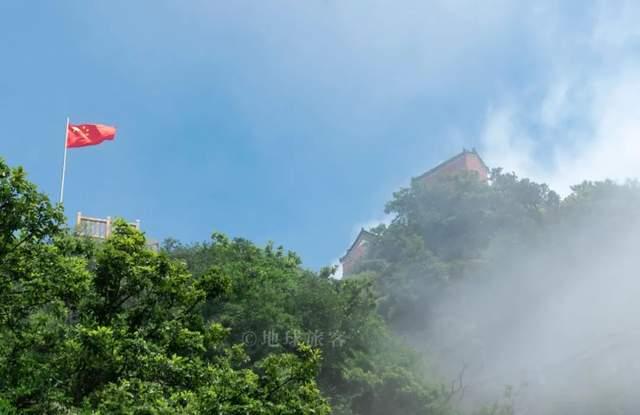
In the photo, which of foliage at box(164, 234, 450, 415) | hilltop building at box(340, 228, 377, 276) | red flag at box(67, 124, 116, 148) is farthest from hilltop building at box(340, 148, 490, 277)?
red flag at box(67, 124, 116, 148)

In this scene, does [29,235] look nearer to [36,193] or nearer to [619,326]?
[36,193]

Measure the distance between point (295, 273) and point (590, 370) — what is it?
13.1 m

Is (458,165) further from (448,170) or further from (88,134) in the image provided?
(88,134)

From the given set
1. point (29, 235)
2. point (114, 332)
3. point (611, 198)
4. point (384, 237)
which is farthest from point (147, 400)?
point (611, 198)

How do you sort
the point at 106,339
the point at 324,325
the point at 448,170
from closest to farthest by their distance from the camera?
the point at 106,339 < the point at 324,325 < the point at 448,170

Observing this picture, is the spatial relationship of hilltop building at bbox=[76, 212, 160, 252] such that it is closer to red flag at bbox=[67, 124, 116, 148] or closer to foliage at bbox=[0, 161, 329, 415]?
red flag at bbox=[67, 124, 116, 148]

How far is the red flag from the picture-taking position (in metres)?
22.3

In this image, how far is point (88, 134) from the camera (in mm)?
22469

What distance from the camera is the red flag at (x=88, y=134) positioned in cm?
2233

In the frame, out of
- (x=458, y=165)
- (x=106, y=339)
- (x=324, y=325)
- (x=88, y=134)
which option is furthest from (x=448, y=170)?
(x=106, y=339)

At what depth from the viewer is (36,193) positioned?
30.9 ft

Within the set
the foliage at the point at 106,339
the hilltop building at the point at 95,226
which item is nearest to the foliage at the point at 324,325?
the hilltop building at the point at 95,226

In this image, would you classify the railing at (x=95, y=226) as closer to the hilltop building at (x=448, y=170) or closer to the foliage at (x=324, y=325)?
the foliage at (x=324, y=325)

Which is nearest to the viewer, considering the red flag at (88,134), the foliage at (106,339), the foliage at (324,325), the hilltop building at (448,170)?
the foliage at (106,339)
